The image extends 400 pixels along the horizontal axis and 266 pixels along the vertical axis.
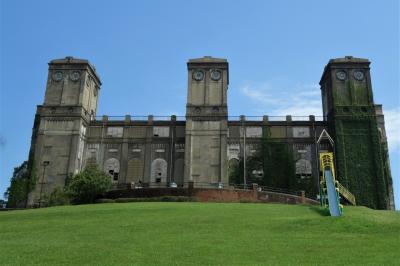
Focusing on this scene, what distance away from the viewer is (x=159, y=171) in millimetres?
54562

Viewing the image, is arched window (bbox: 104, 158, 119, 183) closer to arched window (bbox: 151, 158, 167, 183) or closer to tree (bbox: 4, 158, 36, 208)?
arched window (bbox: 151, 158, 167, 183)

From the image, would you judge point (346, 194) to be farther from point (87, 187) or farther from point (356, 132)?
point (87, 187)

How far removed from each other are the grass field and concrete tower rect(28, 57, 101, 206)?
23186 millimetres

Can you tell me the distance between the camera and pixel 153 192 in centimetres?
4184

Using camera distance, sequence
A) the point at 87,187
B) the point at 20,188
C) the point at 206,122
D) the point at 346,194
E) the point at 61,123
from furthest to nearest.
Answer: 1. the point at 61,123
2. the point at 206,122
3. the point at 20,188
4. the point at 346,194
5. the point at 87,187

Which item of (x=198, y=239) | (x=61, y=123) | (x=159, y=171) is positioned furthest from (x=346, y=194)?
(x=61, y=123)

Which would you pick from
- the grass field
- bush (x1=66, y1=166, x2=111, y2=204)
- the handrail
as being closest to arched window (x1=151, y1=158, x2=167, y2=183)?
bush (x1=66, y1=166, x2=111, y2=204)

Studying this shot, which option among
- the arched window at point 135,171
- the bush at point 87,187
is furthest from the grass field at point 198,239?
the arched window at point 135,171

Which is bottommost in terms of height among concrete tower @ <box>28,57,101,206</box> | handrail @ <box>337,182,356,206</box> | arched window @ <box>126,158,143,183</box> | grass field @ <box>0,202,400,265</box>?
grass field @ <box>0,202,400,265</box>

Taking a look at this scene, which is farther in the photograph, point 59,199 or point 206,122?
point 206,122

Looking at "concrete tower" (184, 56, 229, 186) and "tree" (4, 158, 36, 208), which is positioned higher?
"concrete tower" (184, 56, 229, 186)

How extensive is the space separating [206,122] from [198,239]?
35.0m

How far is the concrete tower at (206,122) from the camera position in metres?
51.8

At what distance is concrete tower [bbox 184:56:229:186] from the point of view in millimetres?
51844
